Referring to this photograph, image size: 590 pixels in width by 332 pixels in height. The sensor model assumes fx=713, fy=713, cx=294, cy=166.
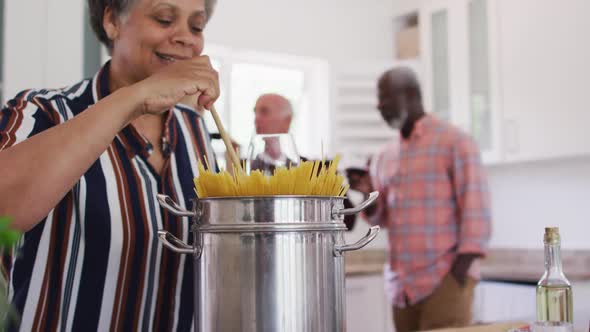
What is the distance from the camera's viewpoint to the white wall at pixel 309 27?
12.9ft

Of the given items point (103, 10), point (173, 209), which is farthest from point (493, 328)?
point (103, 10)

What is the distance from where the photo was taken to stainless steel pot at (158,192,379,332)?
705 mm

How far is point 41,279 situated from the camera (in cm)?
96

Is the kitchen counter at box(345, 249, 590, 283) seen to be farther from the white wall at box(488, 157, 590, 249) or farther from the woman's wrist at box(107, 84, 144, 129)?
the woman's wrist at box(107, 84, 144, 129)

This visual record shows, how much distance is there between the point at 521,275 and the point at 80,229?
2.80 m

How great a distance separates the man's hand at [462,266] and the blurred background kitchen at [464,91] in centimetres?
83

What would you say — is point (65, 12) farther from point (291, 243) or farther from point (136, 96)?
point (291, 243)

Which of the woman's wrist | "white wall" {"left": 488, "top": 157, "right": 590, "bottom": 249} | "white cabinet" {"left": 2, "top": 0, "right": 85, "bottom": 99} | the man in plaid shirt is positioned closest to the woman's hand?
the woman's wrist

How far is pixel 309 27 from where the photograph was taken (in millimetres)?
4242

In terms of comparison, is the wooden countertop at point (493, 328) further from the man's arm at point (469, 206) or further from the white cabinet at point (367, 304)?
the white cabinet at point (367, 304)

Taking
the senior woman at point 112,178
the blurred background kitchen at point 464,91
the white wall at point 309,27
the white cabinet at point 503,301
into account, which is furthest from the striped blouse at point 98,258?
the white wall at point 309,27

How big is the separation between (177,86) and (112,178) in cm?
23

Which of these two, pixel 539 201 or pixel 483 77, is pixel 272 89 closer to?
pixel 483 77

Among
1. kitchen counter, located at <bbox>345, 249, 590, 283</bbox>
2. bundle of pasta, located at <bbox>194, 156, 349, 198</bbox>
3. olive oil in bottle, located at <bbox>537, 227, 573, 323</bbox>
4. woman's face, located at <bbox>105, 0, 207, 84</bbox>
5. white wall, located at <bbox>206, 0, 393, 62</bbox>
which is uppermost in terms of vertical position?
white wall, located at <bbox>206, 0, 393, 62</bbox>
